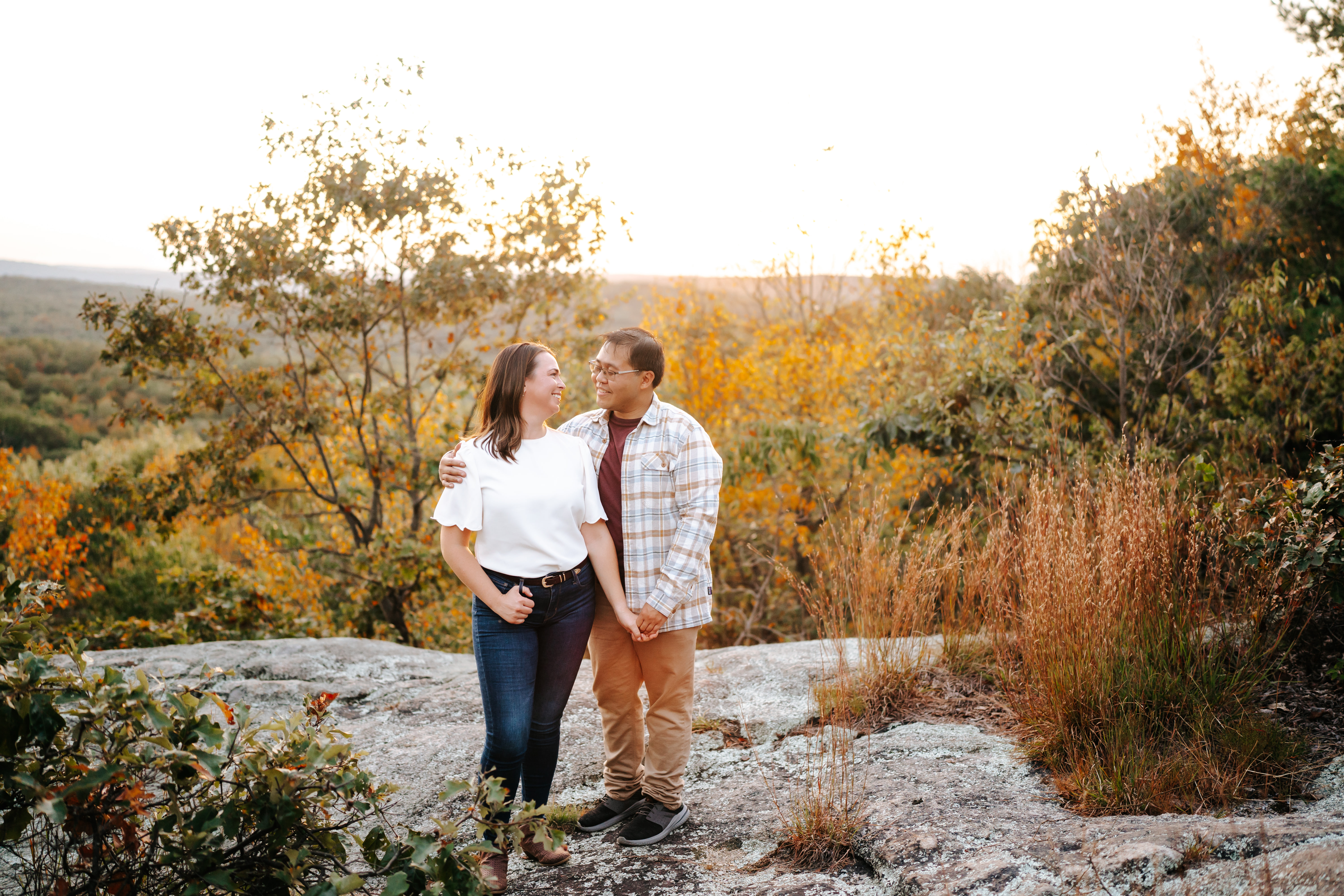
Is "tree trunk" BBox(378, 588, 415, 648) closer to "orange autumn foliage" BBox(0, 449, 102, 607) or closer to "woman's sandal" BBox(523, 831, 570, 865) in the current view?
"orange autumn foliage" BBox(0, 449, 102, 607)

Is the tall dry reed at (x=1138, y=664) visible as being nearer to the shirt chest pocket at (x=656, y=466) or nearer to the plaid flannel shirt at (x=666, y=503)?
the plaid flannel shirt at (x=666, y=503)

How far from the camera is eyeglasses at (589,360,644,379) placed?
2.83 metres

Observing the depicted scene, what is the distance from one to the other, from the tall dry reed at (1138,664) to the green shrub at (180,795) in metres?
1.95

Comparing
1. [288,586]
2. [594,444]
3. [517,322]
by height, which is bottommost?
[288,586]

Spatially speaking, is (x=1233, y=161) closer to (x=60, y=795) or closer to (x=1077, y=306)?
(x=1077, y=306)

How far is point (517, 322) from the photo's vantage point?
23.4 feet

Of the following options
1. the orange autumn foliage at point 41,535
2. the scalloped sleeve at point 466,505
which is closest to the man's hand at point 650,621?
the scalloped sleeve at point 466,505

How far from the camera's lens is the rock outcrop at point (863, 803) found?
2.19 meters

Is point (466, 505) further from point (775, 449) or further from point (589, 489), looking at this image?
point (775, 449)

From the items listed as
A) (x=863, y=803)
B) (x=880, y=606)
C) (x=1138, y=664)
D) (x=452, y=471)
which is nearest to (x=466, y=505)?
(x=452, y=471)

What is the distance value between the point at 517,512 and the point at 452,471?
→ 0.76 ft

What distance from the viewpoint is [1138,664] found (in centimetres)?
316

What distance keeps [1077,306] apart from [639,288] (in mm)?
5883

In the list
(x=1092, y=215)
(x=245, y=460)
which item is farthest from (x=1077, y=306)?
(x=245, y=460)
